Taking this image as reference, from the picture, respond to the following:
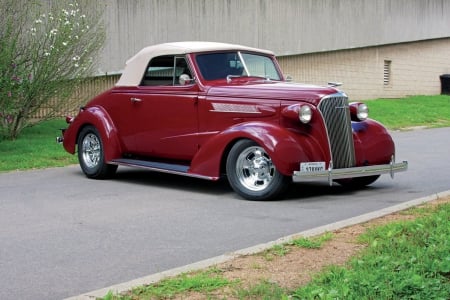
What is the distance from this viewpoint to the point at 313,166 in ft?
29.5

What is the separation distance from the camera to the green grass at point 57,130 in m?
13.2

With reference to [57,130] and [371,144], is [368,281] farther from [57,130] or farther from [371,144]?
[57,130]

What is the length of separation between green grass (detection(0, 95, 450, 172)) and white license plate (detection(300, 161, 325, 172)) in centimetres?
555

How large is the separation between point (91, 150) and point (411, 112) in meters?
15.9

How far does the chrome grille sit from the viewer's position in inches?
364

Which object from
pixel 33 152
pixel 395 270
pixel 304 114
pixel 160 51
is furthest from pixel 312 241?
pixel 33 152

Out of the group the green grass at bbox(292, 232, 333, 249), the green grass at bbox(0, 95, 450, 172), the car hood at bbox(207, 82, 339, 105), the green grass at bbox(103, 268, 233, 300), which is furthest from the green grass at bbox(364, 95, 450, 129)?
the green grass at bbox(103, 268, 233, 300)

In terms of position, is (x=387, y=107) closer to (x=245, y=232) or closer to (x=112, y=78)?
(x=112, y=78)

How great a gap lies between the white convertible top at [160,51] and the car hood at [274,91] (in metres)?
0.80

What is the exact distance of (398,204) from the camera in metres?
8.55

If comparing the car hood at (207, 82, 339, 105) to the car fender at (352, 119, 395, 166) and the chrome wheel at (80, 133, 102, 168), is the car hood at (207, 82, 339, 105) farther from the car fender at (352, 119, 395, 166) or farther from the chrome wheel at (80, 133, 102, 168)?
the chrome wheel at (80, 133, 102, 168)

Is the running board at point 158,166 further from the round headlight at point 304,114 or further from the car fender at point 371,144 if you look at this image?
the car fender at point 371,144

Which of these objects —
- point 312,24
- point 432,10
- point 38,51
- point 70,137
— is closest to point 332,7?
point 312,24

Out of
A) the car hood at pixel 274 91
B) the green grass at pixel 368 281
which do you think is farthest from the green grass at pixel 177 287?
the car hood at pixel 274 91
